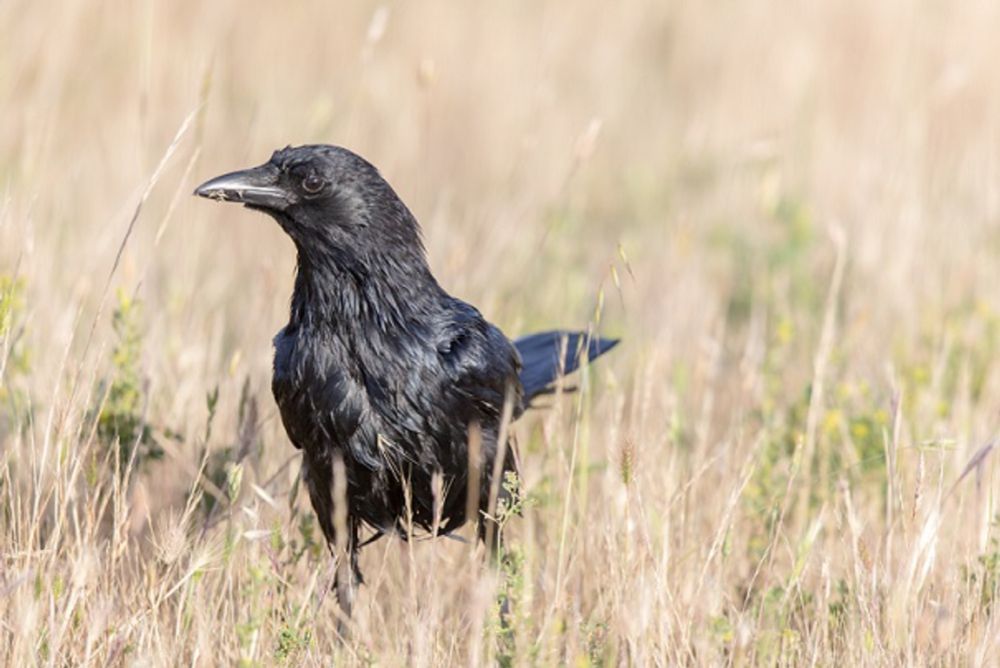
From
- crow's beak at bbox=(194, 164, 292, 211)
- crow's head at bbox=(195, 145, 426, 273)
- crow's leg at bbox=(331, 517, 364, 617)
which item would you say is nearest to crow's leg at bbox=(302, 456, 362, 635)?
crow's leg at bbox=(331, 517, 364, 617)

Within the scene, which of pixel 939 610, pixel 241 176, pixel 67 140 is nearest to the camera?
pixel 939 610

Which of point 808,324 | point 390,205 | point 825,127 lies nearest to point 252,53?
point 825,127

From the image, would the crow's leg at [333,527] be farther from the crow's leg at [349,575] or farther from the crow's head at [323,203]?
the crow's head at [323,203]

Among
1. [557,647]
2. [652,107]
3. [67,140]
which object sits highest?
[652,107]

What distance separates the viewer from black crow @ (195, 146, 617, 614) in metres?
4.11

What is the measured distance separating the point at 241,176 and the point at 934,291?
3567 mm

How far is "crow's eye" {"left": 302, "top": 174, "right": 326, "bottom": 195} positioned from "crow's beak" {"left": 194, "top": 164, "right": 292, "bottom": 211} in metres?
0.06

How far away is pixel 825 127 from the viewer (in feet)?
28.0

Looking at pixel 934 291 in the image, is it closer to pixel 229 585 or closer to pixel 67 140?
pixel 229 585

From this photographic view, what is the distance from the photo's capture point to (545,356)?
5.11m

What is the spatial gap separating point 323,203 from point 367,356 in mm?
456

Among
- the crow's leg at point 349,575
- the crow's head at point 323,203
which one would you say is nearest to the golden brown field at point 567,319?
the crow's leg at point 349,575

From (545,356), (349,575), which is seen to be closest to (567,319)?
(545,356)

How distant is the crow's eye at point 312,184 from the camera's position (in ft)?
13.8
